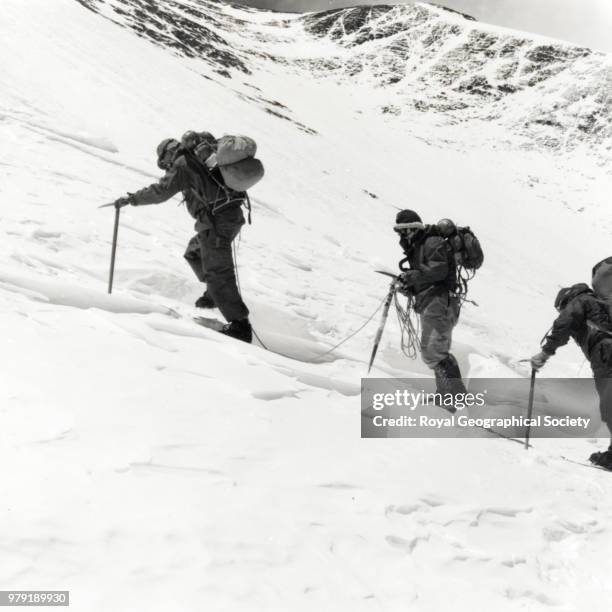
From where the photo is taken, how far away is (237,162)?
477cm

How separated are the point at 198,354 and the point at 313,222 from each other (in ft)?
29.4

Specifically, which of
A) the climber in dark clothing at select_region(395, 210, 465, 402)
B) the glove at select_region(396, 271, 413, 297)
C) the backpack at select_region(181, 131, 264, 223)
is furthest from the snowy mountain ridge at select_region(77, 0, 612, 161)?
the glove at select_region(396, 271, 413, 297)

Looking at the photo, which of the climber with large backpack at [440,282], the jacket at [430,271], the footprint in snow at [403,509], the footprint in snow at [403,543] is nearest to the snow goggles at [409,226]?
the climber with large backpack at [440,282]

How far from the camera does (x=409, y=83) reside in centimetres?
6269

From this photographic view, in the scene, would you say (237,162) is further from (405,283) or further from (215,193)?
(405,283)

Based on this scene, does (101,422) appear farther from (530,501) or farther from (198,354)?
(530,501)

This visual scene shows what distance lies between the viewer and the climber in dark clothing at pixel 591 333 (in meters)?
4.68

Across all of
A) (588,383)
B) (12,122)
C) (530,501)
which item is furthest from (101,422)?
(12,122)

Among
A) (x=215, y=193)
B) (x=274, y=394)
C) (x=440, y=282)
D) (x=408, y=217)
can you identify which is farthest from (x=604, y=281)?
(x=215, y=193)

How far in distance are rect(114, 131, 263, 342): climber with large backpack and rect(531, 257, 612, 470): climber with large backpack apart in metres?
2.63

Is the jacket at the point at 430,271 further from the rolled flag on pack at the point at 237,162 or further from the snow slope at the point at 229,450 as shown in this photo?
the rolled flag on pack at the point at 237,162

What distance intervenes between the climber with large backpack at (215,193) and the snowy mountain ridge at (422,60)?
83.1 feet

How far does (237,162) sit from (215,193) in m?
0.36

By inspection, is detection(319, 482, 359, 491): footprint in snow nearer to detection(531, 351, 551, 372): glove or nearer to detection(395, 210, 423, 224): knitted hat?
detection(531, 351, 551, 372): glove
